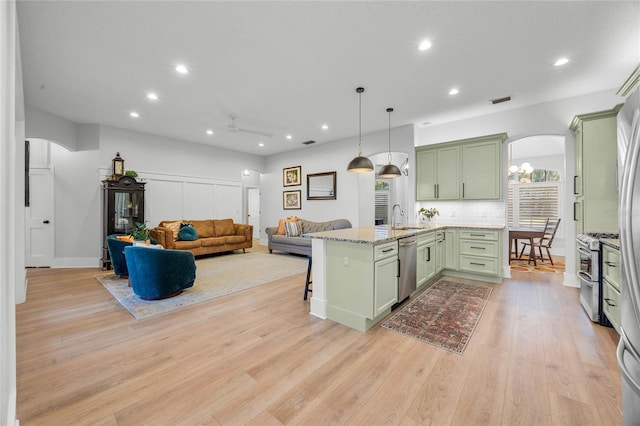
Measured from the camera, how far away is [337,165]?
6938mm

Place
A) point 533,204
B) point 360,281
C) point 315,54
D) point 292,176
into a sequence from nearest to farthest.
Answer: point 360,281, point 315,54, point 533,204, point 292,176

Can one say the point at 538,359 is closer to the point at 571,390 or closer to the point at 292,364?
the point at 571,390

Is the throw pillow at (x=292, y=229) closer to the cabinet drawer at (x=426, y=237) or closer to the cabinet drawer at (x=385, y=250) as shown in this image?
the cabinet drawer at (x=426, y=237)

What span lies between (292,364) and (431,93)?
13.5ft

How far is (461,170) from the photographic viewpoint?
4898 millimetres

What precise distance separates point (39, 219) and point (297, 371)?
659 cm

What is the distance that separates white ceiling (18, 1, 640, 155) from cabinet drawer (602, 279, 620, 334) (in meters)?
2.51

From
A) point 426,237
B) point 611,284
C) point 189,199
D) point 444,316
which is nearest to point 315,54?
point 426,237

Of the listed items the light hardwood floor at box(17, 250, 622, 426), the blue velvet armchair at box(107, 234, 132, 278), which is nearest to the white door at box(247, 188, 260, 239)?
the blue velvet armchair at box(107, 234, 132, 278)

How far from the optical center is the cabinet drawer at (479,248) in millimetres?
4219

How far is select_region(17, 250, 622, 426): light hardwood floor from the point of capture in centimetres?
157

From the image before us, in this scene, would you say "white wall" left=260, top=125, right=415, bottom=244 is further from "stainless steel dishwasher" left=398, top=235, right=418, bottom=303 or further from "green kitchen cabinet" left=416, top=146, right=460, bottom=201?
"stainless steel dishwasher" left=398, top=235, right=418, bottom=303

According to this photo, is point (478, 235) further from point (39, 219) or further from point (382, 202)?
point (39, 219)

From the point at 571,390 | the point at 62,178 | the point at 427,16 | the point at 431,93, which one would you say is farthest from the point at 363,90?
the point at 62,178
